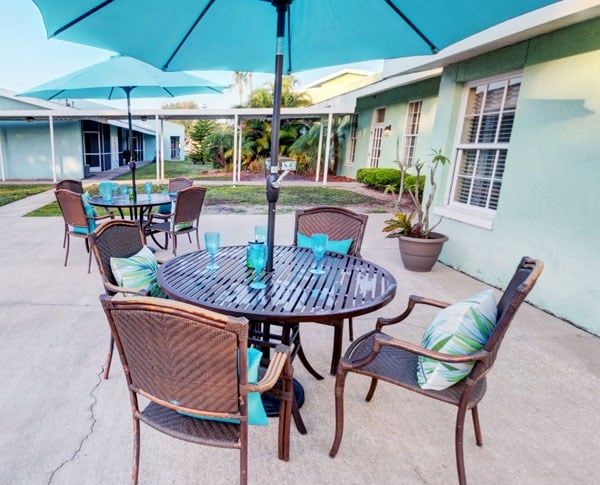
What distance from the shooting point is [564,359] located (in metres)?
2.71

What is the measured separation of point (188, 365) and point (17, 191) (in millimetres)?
12773

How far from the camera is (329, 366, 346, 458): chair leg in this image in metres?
1.69

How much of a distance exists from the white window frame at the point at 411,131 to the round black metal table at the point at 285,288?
8841 mm

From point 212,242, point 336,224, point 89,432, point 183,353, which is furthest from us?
point 336,224

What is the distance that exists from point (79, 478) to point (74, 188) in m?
5.01

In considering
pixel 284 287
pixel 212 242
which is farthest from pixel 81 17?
pixel 284 287

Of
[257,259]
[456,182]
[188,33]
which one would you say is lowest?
[257,259]

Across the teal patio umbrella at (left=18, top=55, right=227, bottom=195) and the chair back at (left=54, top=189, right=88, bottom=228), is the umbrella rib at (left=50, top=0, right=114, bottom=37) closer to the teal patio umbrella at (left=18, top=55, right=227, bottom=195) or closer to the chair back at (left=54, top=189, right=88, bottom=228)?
the teal patio umbrella at (left=18, top=55, right=227, bottom=195)

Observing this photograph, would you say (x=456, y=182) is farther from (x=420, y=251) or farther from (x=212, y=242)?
(x=212, y=242)

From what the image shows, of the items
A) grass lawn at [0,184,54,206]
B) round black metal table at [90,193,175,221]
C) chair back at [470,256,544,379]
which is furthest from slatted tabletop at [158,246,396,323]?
grass lawn at [0,184,54,206]

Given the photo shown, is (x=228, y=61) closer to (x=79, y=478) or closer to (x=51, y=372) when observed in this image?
(x=51, y=372)

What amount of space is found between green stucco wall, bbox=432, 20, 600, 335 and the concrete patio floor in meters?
0.52

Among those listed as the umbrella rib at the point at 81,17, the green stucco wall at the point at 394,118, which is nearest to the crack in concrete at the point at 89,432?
the umbrella rib at the point at 81,17

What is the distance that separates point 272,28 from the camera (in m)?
2.72
